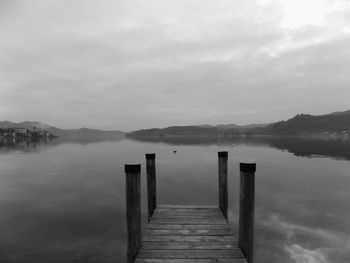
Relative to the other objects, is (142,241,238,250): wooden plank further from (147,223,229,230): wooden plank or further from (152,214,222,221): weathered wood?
(152,214,222,221): weathered wood

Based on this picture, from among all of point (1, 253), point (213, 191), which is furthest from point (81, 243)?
point (213, 191)

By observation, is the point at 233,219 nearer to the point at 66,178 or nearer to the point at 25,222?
the point at 25,222

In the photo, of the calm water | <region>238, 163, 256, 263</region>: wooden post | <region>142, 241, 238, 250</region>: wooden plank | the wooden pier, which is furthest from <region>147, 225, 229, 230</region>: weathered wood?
the calm water

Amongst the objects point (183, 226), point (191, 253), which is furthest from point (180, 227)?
point (191, 253)

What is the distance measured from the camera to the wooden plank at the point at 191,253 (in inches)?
271

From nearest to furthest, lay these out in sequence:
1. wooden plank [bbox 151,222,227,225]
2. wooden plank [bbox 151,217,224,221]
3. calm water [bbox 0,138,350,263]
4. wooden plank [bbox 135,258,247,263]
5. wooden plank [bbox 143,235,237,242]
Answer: wooden plank [bbox 135,258,247,263], wooden plank [bbox 143,235,237,242], wooden plank [bbox 151,222,227,225], wooden plank [bbox 151,217,224,221], calm water [bbox 0,138,350,263]

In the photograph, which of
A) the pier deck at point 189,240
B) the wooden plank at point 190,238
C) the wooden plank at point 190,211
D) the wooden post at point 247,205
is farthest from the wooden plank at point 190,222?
the wooden post at point 247,205

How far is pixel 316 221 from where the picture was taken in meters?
18.5

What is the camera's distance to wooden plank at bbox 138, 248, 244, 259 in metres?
6.88

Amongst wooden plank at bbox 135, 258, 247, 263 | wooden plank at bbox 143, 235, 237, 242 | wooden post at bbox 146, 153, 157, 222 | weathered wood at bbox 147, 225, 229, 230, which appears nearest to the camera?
wooden plank at bbox 135, 258, 247, 263

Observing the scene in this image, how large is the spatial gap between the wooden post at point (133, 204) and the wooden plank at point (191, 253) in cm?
35

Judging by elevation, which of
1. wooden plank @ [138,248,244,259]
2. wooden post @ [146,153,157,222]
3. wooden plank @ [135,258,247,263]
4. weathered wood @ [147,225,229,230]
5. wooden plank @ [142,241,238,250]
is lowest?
wooden plank @ [135,258,247,263]

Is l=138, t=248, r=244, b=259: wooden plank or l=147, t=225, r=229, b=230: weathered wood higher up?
l=147, t=225, r=229, b=230: weathered wood

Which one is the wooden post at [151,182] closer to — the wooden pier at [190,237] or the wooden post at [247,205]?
the wooden pier at [190,237]
